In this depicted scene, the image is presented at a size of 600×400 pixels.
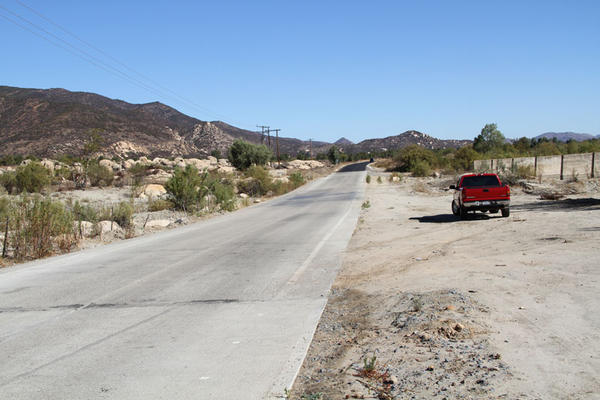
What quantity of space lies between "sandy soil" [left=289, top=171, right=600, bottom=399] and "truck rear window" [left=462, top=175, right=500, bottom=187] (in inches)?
273

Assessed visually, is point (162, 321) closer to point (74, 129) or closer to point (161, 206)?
point (161, 206)

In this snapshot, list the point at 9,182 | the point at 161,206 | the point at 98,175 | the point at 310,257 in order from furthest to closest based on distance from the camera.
Result: the point at 98,175, the point at 9,182, the point at 161,206, the point at 310,257

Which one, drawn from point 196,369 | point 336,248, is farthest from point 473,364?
point 336,248

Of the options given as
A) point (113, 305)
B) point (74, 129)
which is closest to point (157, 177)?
point (113, 305)

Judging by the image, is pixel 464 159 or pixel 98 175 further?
pixel 464 159

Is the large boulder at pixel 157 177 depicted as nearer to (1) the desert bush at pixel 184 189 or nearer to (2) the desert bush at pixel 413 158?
(1) the desert bush at pixel 184 189

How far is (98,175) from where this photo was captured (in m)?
50.2

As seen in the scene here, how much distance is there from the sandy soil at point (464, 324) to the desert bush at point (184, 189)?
16508 millimetres

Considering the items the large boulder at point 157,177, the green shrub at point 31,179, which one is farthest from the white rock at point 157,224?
the large boulder at point 157,177

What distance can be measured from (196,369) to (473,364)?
8.86 ft

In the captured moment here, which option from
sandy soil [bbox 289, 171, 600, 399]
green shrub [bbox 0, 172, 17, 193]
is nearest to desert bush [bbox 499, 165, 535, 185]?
sandy soil [bbox 289, 171, 600, 399]

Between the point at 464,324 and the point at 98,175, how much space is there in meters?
48.8

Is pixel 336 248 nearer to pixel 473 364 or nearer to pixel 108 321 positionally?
pixel 108 321

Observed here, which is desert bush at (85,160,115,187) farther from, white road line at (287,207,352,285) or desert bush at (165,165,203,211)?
white road line at (287,207,352,285)
